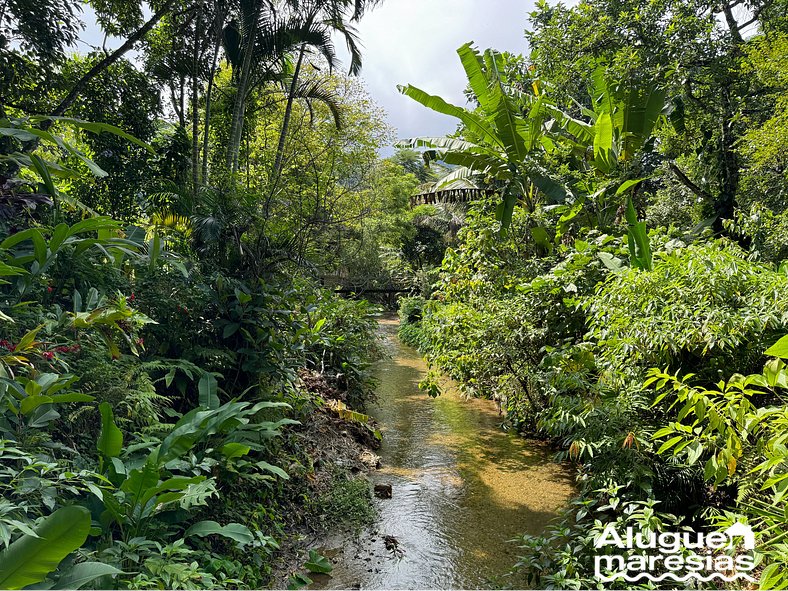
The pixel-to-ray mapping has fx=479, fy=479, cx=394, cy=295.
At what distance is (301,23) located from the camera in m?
7.91

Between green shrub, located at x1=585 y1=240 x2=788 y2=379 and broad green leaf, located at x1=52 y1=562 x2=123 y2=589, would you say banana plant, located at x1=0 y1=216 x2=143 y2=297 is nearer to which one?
broad green leaf, located at x1=52 y1=562 x2=123 y2=589

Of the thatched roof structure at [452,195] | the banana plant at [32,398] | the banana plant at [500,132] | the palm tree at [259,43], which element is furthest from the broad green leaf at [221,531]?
the thatched roof structure at [452,195]

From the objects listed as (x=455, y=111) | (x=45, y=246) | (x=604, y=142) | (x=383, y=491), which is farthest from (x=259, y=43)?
(x=383, y=491)

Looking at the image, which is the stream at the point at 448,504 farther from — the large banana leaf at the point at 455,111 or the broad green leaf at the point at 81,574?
the large banana leaf at the point at 455,111

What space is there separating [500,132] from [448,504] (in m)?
4.64

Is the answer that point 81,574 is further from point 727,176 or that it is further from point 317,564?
point 727,176

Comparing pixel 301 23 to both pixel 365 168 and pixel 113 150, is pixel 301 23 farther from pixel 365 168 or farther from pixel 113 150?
pixel 365 168

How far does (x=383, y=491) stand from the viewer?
4551mm

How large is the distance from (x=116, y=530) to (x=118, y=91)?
258 inches

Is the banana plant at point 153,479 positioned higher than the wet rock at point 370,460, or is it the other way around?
the banana plant at point 153,479

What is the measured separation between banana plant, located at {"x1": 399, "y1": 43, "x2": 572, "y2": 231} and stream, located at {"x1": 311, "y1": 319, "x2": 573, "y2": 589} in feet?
9.49

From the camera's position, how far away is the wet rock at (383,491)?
4.53 metres

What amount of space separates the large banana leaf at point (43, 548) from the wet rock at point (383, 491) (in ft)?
10.3

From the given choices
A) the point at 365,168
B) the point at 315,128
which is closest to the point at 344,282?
the point at 365,168
